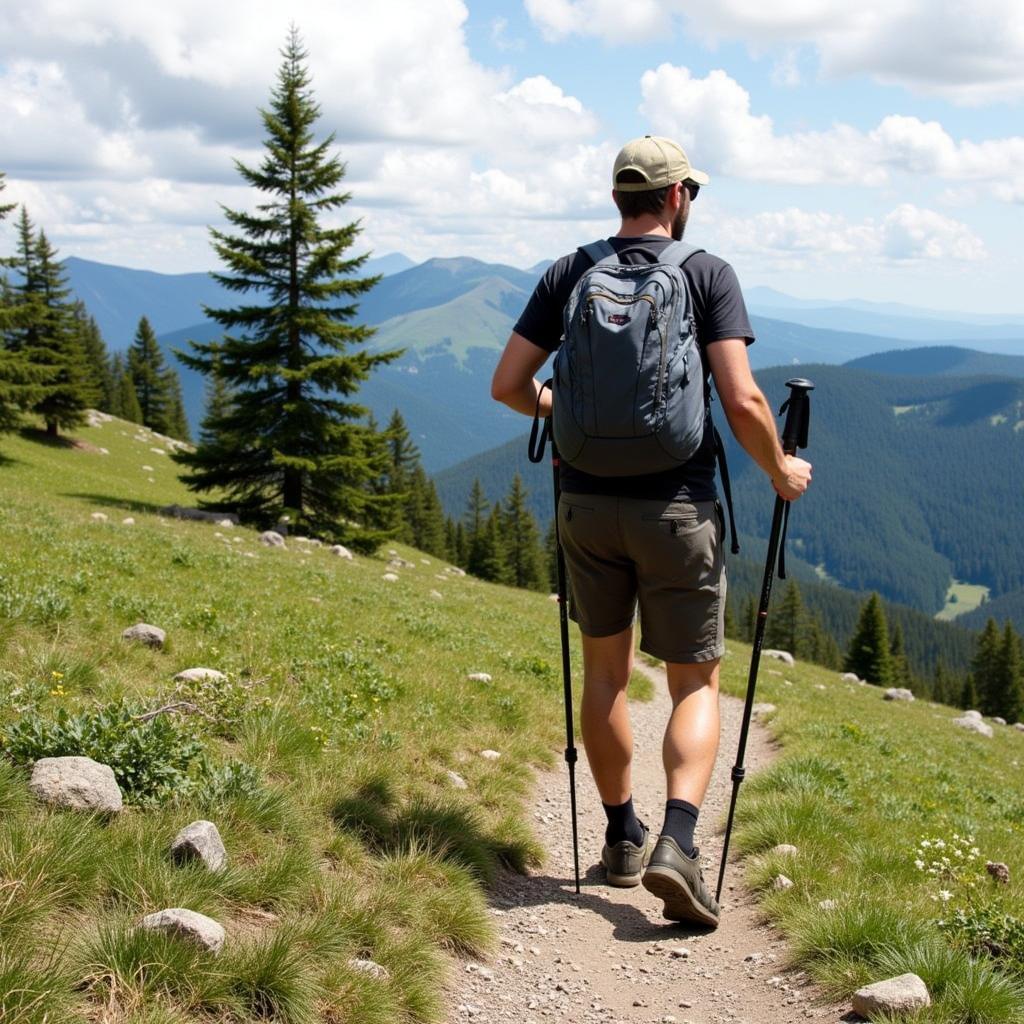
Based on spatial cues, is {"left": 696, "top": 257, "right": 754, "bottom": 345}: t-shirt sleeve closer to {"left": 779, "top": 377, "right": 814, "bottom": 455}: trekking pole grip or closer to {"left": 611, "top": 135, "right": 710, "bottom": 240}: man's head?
{"left": 611, "top": 135, "right": 710, "bottom": 240}: man's head

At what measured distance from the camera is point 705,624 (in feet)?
16.4

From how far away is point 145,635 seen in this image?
7.61 meters

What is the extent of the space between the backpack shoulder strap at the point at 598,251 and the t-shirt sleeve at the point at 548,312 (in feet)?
0.38

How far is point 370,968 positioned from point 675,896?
5.76 ft

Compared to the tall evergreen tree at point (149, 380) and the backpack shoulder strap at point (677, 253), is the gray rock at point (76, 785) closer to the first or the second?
the backpack shoulder strap at point (677, 253)

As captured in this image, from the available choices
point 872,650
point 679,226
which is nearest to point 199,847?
point 679,226

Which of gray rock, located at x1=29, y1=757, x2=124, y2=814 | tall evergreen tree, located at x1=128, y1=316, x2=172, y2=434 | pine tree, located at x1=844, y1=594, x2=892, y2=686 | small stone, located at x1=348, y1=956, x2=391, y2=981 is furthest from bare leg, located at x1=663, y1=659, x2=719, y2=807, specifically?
tall evergreen tree, located at x1=128, y1=316, x2=172, y2=434

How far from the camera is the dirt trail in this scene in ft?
14.4

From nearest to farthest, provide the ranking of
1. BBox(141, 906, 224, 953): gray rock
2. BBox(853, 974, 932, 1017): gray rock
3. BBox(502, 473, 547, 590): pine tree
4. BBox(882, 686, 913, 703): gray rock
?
BBox(141, 906, 224, 953): gray rock, BBox(853, 974, 932, 1017): gray rock, BBox(882, 686, 913, 703): gray rock, BBox(502, 473, 547, 590): pine tree

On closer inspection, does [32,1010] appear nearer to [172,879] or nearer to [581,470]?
[172,879]

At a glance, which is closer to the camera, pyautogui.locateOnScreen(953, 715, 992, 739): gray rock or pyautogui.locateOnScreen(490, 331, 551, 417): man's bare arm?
pyautogui.locateOnScreen(490, 331, 551, 417): man's bare arm

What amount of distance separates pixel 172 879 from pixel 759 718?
1115 centimetres

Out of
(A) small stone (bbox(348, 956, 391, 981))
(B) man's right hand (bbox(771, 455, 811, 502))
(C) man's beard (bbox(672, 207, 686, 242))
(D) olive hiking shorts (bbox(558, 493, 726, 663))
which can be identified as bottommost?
(A) small stone (bbox(348, 956, 391, 981))

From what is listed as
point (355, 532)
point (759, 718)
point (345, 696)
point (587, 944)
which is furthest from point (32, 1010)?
point (355, 532)
